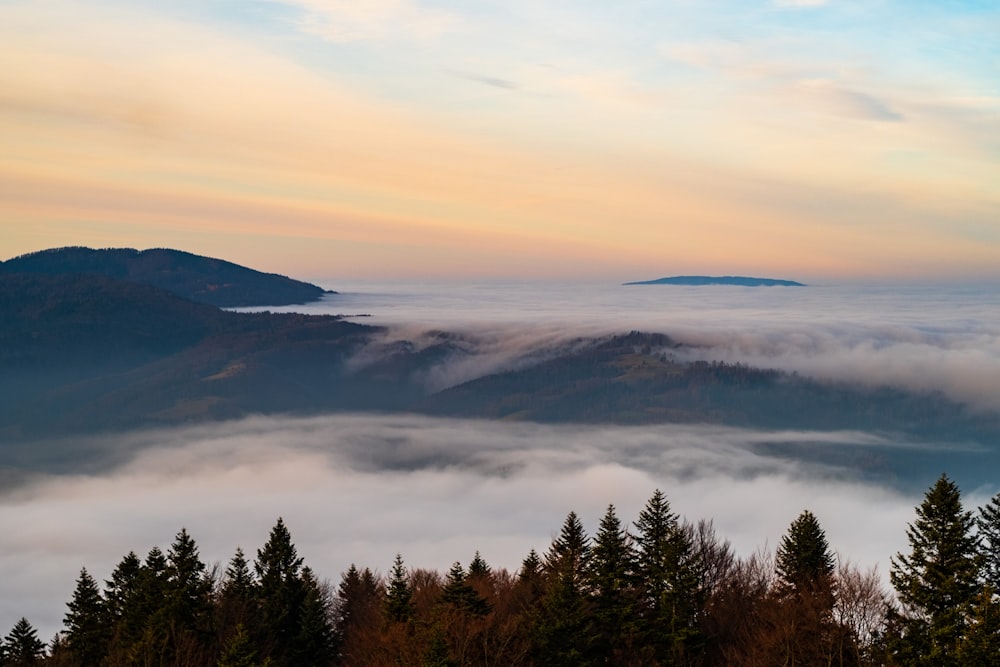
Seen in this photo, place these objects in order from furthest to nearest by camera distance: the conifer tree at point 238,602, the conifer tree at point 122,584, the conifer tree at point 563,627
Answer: the conifer tree at point 122,584
the conifer tree at point 238,602
the conifer tree at point 563,627

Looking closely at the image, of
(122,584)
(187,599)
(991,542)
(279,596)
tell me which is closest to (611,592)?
(991,542)

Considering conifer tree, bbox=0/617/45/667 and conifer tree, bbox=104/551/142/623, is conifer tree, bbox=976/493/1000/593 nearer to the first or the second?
conifer tree, bbox=104/551/142/623

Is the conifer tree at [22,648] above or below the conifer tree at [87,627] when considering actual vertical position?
below

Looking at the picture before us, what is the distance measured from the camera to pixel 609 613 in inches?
1941

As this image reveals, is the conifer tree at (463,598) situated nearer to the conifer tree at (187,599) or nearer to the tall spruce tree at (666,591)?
the tall spruce tree at (666,591)

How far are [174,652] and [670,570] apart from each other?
88.8 feet

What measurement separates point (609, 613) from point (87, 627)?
35.6 metres

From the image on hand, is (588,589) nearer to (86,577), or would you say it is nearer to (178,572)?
(178,572)

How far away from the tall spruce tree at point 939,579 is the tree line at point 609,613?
0.07 m

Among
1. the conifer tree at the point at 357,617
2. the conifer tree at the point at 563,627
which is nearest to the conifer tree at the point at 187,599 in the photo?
the conifer tree at the point at 357,617

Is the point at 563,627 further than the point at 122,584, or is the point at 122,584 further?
the point at 122,584

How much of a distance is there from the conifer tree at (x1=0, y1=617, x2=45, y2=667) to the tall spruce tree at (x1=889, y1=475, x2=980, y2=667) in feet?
188

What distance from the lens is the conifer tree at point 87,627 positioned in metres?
59.6

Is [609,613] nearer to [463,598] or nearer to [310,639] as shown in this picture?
[463,598]
